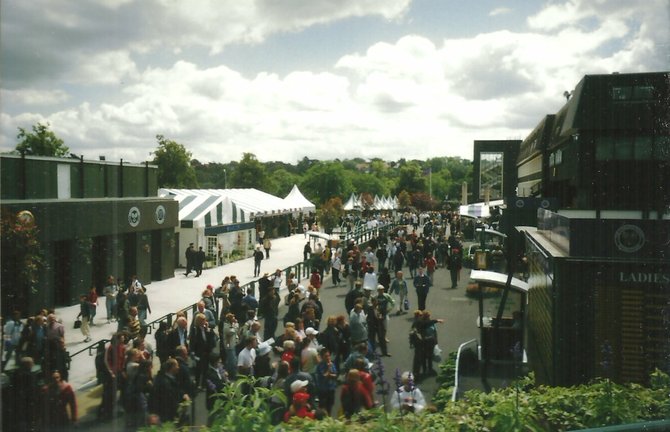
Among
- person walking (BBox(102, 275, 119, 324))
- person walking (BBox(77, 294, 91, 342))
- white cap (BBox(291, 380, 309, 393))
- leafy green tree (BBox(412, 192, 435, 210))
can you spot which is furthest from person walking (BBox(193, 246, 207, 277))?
leafy green tree (BBox(412, 192, 435, 210))

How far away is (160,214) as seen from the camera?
21.5 meters

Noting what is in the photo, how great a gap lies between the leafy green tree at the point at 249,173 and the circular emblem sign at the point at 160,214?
25772mm

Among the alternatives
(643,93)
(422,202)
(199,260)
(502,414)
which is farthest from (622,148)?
(422,202)

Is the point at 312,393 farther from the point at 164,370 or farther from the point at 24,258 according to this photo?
the point at 24,258

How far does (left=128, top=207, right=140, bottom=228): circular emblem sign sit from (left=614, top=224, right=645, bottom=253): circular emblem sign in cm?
1555

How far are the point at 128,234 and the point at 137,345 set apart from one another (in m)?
11.8

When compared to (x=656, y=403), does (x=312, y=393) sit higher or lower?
lower

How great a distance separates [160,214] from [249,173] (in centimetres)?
2669

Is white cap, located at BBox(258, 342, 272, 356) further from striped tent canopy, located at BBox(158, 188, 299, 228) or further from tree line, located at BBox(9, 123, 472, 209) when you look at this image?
striped tent canopy, located at BBox(158, 188, 299, 228)

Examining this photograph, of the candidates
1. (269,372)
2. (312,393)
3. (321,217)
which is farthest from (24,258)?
(321,217)

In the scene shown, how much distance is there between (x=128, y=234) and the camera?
65.1 ft

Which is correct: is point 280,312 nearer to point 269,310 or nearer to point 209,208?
point 269,310

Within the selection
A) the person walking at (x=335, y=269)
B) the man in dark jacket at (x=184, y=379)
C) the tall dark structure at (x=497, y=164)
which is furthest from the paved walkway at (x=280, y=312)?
the tall dark structure at (x=497, y=164)

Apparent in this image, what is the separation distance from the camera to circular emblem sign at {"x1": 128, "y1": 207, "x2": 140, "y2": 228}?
19.7m
